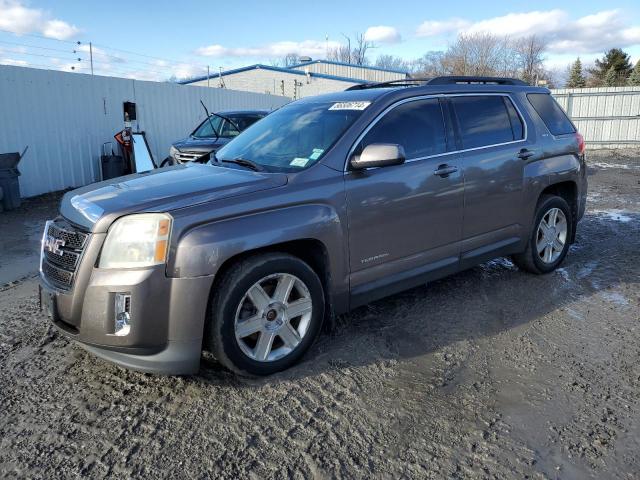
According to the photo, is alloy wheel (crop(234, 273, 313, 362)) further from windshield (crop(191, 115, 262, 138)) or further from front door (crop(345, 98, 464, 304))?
windshield (crop(191, 115, 262, 138))

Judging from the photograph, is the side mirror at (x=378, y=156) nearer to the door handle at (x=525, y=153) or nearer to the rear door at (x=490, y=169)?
the rear door at (x=490, y=169)

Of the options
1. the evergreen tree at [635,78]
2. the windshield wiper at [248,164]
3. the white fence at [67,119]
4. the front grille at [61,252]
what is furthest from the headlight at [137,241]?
the evergreen tree at [635,78]

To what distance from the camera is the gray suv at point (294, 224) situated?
2.96 m

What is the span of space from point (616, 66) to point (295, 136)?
52.6m

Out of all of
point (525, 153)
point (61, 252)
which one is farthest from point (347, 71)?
point (61, 252)

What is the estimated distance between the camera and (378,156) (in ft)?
11.6

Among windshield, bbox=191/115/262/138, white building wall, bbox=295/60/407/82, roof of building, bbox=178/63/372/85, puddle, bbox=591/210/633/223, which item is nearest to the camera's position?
puddle, bbox=591/210/633/223

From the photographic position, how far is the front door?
3691mm

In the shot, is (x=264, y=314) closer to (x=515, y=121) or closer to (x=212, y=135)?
(x=515, y=121)

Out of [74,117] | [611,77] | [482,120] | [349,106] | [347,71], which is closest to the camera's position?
[349,106]

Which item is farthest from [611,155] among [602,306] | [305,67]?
[305,67]

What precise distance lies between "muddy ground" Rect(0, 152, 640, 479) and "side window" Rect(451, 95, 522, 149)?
147cm

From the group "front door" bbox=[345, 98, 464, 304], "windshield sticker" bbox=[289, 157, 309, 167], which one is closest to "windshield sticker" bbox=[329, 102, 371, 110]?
"front door" bbox=[345, 98, 464, 304]

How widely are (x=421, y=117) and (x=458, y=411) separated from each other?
232cm
